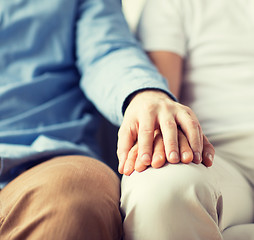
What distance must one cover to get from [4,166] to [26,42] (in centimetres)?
30

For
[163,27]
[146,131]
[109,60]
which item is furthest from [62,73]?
[146,131]

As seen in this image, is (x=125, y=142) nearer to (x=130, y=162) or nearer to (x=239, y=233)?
(x=130, y=162)

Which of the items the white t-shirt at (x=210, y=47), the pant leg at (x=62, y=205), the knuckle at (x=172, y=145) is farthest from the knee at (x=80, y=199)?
the white t-shirt at (x=210, y=47)

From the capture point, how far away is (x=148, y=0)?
89cm

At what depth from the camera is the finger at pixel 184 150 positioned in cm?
47

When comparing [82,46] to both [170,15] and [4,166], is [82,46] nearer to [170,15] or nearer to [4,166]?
[170,15]

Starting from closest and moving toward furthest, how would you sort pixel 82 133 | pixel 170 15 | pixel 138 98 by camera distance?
pixel 138 98 → pixel 82 133 → pixel 170 15

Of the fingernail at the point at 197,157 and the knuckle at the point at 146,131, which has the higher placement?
the knuckle at the point at 146,131

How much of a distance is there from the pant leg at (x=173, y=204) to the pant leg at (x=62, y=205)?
0.10 feet

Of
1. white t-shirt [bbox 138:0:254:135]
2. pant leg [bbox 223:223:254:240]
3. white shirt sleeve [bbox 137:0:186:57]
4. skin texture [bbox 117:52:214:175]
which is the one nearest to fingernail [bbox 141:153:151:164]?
skin texture [bbox 117:52:214:175]

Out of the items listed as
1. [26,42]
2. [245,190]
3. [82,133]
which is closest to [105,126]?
[82,133]

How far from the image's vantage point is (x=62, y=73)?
80cm

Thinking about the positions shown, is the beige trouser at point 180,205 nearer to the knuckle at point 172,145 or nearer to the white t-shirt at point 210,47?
the knuckle at point 172,145

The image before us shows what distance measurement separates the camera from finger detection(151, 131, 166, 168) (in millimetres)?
472
